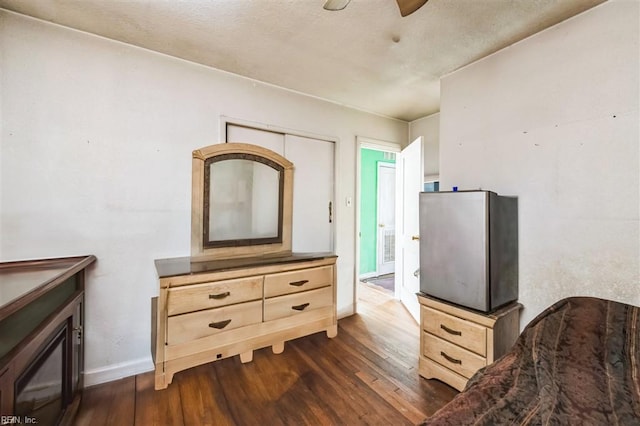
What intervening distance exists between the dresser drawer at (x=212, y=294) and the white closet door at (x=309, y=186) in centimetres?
80

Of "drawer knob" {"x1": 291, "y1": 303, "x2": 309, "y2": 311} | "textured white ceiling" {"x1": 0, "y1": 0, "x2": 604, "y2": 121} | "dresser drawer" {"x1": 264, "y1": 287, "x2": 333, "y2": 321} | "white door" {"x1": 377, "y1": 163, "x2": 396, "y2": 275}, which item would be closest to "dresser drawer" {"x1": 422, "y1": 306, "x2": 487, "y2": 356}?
"dresser drawer" {"x1": 264, "y1": 287, "x2": 333, "y2": 321}

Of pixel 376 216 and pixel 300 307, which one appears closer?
pixel 300 307

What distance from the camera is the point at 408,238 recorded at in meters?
3.05

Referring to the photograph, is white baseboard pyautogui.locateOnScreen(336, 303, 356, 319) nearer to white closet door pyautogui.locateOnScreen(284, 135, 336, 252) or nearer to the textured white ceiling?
white closet door pyautogui.locateOnScreen(284, 135, 336, 252)

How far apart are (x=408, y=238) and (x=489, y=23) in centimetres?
204

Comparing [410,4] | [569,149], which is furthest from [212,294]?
[569,149]

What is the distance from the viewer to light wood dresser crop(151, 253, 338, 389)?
1.72m

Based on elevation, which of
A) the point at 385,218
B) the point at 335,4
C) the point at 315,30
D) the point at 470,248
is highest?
the point at 315,30

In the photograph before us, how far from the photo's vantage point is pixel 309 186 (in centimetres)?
286

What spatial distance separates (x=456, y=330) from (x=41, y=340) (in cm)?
218

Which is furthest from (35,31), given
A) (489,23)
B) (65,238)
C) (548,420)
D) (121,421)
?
(548,420)

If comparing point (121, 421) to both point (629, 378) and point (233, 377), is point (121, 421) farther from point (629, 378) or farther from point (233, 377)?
point (629, 378)

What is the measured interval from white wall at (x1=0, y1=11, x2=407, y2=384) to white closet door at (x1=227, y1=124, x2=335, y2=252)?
1.91 feet

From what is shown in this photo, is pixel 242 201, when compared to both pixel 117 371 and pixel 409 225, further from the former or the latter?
pixel 409 225
